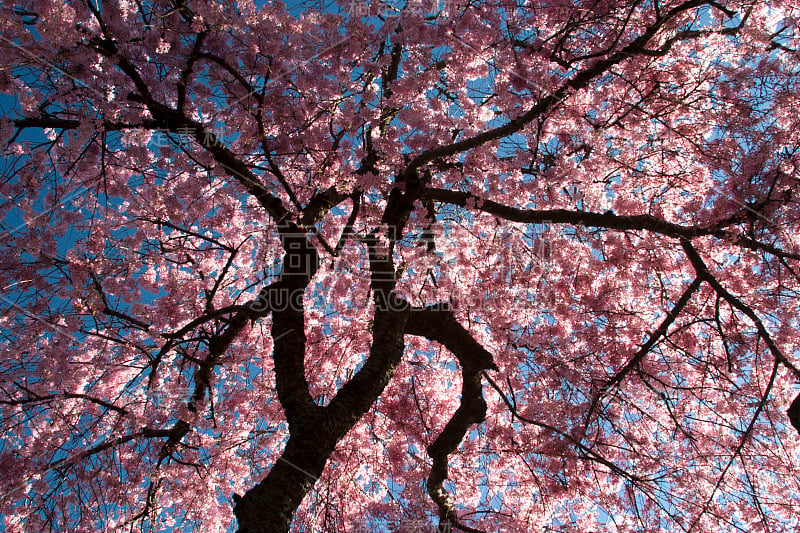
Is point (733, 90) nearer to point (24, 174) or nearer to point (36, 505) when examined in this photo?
point (24, 174)

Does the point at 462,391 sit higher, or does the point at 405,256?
the point at 405,256

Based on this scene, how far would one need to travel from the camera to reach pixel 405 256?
5848mm

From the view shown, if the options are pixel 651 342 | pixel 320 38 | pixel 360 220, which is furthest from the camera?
pixel 360 220

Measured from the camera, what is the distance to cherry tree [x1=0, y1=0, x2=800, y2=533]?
4.25 metres

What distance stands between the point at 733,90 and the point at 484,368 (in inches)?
151

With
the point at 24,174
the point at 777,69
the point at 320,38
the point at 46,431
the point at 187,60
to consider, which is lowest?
the point at 46,431

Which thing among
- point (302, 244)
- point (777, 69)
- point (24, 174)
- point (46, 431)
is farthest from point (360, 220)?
point (777, 69)

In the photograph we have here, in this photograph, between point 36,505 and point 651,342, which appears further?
point 36,505

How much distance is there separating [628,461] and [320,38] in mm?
6073

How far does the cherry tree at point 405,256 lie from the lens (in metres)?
4.25

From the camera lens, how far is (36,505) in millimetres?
4410

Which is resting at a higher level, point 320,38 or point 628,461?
point 320,38

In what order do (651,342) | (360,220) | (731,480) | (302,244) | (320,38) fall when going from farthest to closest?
(360,220) → (731,480) → (320,38) → (302,244) → (651,342)

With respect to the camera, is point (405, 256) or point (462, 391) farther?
point (405, 256)
